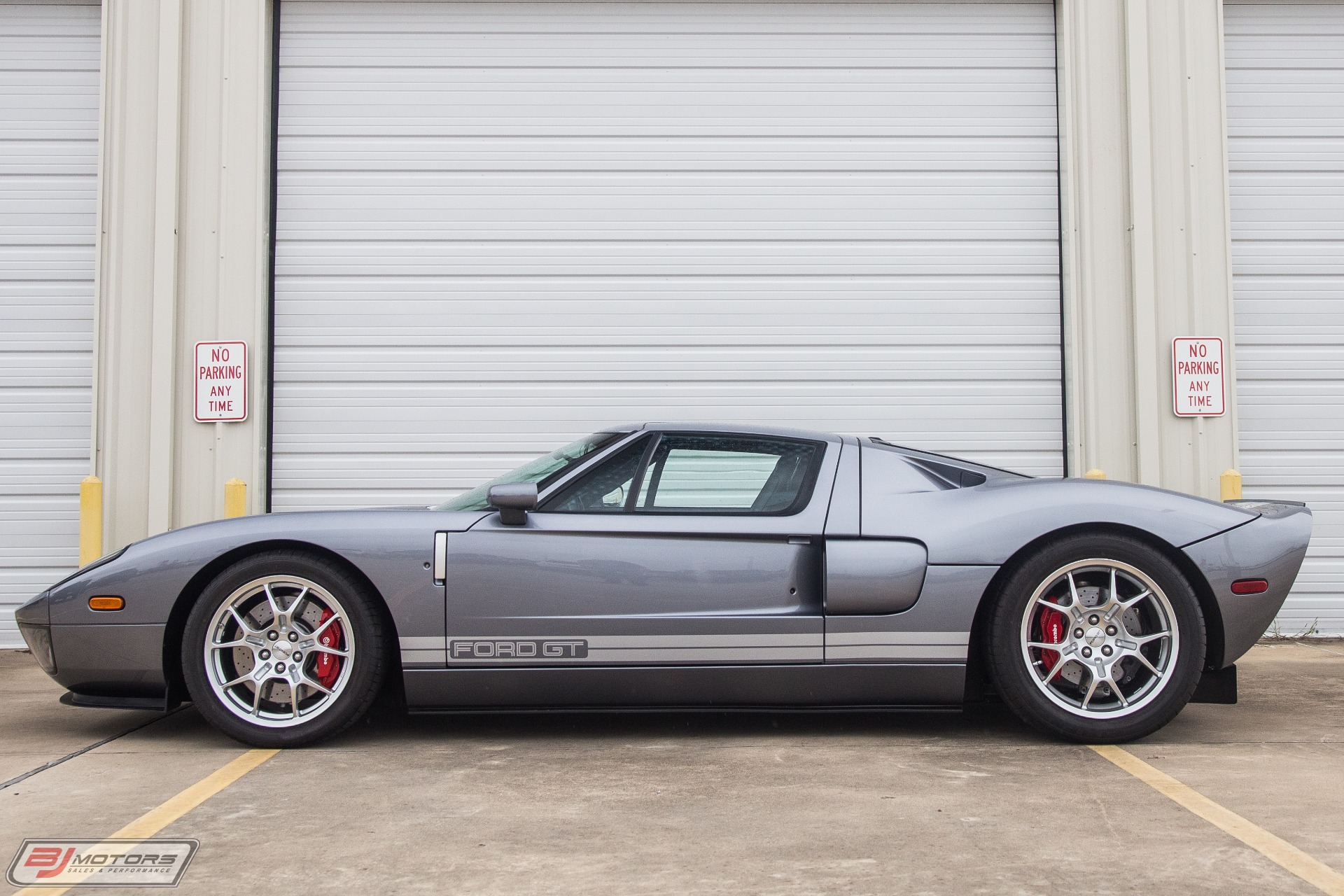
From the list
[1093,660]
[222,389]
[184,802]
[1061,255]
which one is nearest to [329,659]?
[184,802]

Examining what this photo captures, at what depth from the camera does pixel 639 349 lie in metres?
7.07

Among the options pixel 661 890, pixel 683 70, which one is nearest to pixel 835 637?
pixel 661 890

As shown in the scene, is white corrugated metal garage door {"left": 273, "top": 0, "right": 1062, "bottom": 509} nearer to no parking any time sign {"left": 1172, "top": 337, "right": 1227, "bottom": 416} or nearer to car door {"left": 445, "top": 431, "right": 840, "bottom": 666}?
Result: no parking any time sign {"left": 1172, "top": 337, "right": 1227, "bottom": 416}

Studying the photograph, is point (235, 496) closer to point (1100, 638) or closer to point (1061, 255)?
point (1100, 638)

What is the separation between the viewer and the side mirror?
147 inches

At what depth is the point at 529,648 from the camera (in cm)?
372

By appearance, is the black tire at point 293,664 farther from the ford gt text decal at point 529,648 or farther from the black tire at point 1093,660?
the black tire at point 1093,660

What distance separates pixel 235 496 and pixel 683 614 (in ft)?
12.9

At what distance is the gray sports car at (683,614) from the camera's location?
3.69 m

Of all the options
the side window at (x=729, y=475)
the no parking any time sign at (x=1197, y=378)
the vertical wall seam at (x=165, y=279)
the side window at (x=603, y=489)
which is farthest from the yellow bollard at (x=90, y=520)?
the no parking any time sign at (x=1197, y=378)

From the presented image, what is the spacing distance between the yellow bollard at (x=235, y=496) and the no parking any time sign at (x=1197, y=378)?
557cm

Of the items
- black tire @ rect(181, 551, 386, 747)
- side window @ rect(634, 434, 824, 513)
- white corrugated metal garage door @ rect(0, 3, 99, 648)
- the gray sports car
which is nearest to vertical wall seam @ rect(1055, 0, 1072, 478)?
the gray sports car

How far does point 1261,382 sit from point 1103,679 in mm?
4258

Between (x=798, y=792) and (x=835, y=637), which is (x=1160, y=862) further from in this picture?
(x=835, y=637)
